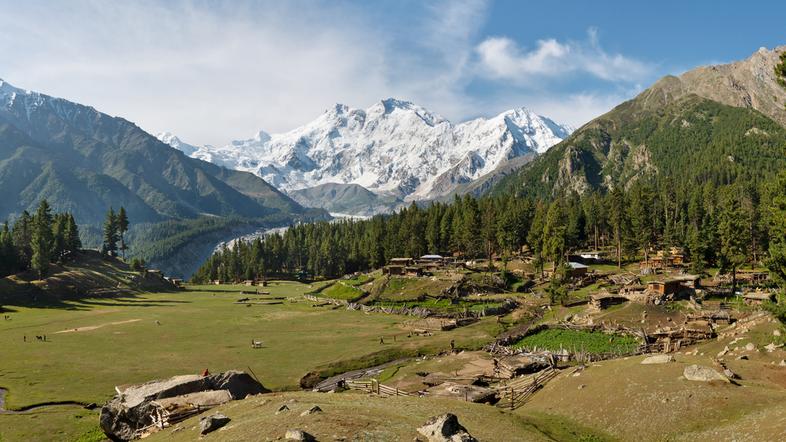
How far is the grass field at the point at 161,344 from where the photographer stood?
171 feet

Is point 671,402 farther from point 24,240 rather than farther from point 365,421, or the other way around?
point 24,240

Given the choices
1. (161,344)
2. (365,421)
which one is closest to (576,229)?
(161,344)

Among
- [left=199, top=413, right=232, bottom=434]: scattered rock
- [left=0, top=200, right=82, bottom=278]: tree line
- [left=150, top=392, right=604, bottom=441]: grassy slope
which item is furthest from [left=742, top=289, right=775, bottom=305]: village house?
[left=0, top=200, right=82, bottom=278]: tree line

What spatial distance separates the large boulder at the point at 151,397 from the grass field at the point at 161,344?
16.0 ft

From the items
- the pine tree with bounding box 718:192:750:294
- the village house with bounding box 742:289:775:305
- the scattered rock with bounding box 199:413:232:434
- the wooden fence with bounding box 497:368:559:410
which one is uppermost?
the pine tree with bounding box 718:192:750:294

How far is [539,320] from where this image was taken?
93375 millimetres

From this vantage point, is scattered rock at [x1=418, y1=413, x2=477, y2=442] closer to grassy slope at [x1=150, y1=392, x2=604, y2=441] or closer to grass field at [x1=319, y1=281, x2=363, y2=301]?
grassy slope at [x1=150, y1=392, x2=604, y2=441]

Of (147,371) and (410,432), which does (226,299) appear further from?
(410,432)

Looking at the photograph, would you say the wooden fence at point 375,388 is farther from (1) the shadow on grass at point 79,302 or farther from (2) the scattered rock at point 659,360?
(1) the shadow on grass at point 79,302

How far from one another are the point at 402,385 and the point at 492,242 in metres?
116

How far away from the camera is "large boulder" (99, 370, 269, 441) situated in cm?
3619

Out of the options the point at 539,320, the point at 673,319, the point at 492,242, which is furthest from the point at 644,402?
the point at 492,242

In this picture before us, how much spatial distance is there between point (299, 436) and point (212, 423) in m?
9.22

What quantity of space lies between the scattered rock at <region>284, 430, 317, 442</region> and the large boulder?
55.7 feet
